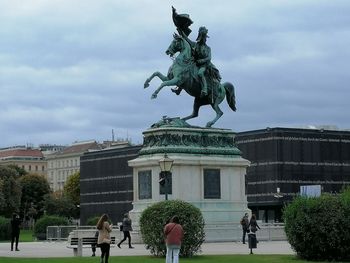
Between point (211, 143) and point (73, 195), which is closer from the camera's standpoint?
point (211, 143)

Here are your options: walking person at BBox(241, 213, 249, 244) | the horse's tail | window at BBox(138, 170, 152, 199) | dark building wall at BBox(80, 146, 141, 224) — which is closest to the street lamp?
dark building wall at BBox(80, 146, 141, 224)

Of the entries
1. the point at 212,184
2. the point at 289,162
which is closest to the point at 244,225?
the point at 212,184

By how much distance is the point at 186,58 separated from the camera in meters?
46.3

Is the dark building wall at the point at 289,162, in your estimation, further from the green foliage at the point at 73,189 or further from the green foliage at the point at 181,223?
the green foliage at the point at 181,223

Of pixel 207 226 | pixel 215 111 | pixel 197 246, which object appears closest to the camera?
pixel 197 246

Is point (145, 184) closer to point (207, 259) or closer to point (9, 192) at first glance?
point (207, 259)

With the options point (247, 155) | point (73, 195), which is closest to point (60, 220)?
point (247, 155)

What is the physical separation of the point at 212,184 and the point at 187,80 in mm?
5761

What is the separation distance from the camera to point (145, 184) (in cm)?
4503

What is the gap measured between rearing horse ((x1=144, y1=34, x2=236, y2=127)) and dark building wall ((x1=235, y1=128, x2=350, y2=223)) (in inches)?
2649

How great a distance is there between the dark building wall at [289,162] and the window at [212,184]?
68.5 metres

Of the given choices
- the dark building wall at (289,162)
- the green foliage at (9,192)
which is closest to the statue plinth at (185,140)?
the green foliage at (9,192)

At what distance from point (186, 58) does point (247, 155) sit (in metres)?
74.3

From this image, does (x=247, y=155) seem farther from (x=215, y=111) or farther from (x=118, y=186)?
(x=215, y=111)
